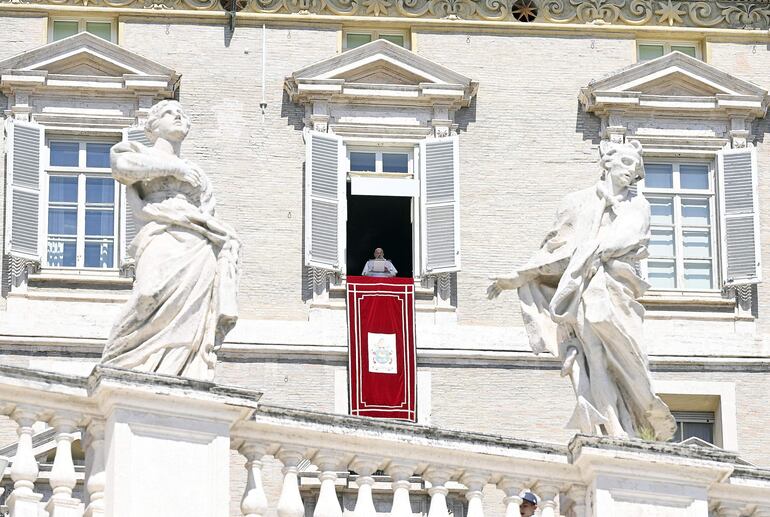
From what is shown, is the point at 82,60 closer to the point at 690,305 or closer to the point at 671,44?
the point at 671,44

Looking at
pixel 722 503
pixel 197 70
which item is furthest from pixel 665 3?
pixel 722 503

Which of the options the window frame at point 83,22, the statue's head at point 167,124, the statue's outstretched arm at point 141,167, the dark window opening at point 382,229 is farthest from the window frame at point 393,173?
the statue's outstretched arm at point 141,167

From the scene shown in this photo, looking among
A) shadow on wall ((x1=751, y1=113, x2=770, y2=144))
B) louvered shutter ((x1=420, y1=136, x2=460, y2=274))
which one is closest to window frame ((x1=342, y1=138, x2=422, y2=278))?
louvered shutter ((x1=420, y1=136, x2=460, y2=274))

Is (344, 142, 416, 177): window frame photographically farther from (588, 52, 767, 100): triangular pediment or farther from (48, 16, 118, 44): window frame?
(48, 16, 118, 44): window frame

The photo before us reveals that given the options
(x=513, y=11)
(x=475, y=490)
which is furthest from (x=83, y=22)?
(x=475, y=490)

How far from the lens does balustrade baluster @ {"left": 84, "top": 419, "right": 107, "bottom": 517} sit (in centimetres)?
1548

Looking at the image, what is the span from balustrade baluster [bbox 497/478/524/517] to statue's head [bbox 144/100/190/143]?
2743mm

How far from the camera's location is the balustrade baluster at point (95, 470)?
15.5 meters

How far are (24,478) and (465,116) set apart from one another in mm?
18007

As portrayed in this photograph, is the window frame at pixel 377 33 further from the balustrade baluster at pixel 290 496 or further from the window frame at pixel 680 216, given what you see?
the balustrade baluster at pixel 290 496

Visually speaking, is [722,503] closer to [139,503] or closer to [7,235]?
[139,503]

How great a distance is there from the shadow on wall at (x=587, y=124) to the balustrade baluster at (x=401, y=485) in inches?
669

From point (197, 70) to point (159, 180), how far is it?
16.5 metres

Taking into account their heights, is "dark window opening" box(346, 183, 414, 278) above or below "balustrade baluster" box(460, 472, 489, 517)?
above
